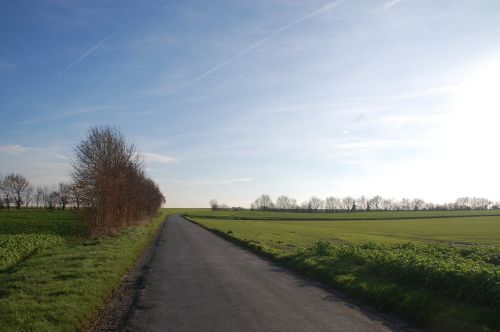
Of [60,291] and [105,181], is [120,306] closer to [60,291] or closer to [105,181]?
[60,291]

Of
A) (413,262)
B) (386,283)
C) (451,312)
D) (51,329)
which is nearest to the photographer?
(51,329)

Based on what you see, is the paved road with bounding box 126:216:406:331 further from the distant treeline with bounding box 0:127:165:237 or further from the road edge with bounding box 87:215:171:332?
the distant treeline with bounding box 0:127:165:237

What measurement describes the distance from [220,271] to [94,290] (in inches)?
242

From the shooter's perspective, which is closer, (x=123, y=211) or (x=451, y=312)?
(x=451, y=312)

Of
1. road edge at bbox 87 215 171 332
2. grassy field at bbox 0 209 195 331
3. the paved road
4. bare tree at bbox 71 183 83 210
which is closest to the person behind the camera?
grassy field at bbox 0 209 195 331

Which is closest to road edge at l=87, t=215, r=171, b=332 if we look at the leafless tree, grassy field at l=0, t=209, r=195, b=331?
grassy field at l=0, t=209, r=195, b=331

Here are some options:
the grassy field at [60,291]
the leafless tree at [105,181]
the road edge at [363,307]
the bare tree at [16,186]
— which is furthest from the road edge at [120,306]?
the bare tree at [16,186]

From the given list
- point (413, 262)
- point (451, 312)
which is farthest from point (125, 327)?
point (413, 262)

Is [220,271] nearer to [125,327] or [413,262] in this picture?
[413,262]

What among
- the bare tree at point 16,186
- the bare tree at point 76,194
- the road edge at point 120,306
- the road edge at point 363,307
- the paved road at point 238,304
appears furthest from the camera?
the bare tree at point 16,186

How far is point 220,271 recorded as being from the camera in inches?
679

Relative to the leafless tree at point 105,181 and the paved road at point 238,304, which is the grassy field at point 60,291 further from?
the leafless tree at point 105,181

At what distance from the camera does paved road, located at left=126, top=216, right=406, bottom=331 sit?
8914mm

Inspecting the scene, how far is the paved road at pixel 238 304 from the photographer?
29.2 ft
